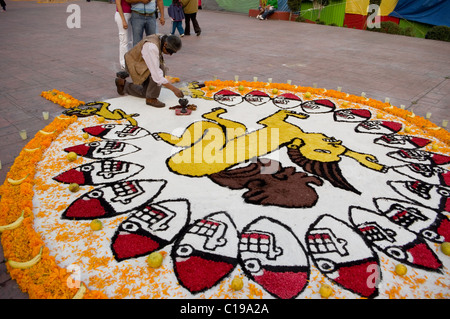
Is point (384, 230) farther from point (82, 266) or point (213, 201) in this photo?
point (82, 266)

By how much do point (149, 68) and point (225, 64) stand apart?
259cm

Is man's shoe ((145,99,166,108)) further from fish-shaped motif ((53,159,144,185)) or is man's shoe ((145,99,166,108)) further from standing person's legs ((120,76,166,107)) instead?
fish-shaped motif ((53,159,144,185))

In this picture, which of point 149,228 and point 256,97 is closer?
point 149,228

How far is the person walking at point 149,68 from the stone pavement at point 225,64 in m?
0.48

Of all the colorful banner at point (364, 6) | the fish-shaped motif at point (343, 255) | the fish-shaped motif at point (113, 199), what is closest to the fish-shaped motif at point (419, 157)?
the fish-shaped motif at point (343, 255)

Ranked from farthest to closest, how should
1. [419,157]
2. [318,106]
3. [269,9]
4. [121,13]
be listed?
1. [269,9]
2. [121,13]
3. [318,106]
4. [419,157]

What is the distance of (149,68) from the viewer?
380cm

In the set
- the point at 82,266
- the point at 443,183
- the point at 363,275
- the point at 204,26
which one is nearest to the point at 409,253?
the point at 363,275

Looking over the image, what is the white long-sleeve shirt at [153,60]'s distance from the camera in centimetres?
373

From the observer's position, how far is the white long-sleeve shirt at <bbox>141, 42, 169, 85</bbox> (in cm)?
373

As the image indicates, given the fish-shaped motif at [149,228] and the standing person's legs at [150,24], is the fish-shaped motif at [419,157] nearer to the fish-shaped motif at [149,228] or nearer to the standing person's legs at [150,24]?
the fish-shaped motif at [149,228]

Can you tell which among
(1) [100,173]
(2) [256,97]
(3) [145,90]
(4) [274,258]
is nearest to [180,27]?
(3) [145,90]

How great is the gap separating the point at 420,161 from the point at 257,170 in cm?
161

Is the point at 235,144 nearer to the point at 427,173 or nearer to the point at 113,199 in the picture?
the point at 113,199
